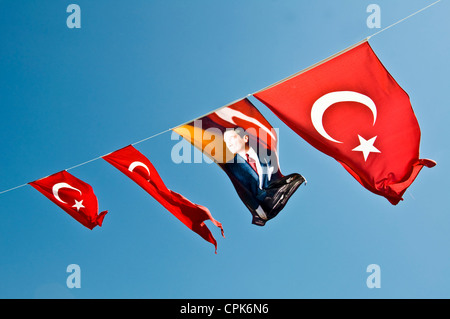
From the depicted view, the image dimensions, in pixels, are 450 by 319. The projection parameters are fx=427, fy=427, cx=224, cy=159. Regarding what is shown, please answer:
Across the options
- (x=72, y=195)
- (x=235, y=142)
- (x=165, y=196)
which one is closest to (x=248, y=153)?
(x=235, y=142)

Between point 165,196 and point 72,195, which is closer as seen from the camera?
point 165,196

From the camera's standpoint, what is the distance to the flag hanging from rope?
28.3ft

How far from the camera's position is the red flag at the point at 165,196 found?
10.1 metres

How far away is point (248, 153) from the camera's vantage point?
29.0 feet

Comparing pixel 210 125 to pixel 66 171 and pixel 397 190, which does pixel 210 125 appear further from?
pixel 66 171

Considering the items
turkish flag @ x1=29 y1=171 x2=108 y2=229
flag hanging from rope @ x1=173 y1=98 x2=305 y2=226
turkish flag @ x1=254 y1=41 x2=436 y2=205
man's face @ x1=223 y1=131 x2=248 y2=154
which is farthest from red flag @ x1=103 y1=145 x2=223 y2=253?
turkish flag @ x1=254 y1=41 x2=436 y2=205

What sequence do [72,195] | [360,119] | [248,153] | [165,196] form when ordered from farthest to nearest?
1. [72,195]
2. [165,196]
3. [248,153]
4. [360,119]

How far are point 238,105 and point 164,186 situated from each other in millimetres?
3125

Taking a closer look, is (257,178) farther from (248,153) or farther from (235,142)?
(235,142)

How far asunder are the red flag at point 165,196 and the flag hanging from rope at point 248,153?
1.78 metres

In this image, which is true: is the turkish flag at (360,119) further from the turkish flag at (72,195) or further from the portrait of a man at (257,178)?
the turkish flag at (72,195)

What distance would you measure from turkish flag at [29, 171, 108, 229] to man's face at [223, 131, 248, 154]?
4.67m

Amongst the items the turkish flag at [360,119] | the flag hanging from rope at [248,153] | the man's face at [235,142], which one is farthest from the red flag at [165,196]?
the turkish flag at [360,119]

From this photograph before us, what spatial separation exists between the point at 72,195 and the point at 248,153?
516cm
